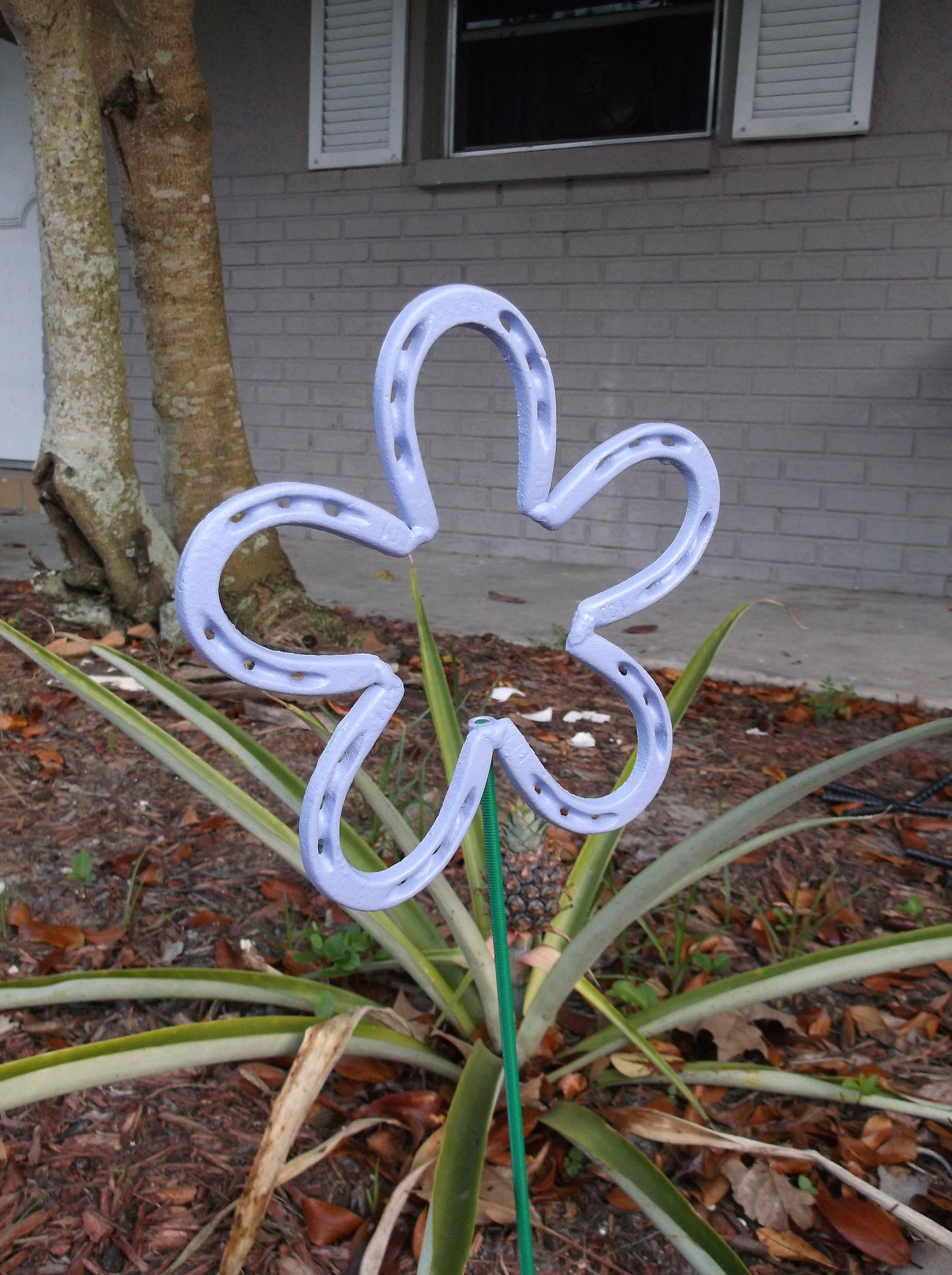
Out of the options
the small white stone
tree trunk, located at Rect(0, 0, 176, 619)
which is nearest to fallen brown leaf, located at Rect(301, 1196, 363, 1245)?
the small white stone

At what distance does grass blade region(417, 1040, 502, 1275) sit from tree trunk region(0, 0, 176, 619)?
236 cm

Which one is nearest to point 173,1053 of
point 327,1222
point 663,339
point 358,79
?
point 327,1222

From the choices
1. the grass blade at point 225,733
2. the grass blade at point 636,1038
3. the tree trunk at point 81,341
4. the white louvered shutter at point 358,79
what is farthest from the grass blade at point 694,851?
the white louvered shutter at point 358,79

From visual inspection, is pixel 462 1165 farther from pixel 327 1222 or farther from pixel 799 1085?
pixel 799 1085

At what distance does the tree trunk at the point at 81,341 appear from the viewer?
3029 mm

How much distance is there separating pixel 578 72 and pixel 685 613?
2876 mm

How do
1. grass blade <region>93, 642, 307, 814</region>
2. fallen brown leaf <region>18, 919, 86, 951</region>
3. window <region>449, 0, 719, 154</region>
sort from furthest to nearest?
window <region>449, 0, 719, 154</region> → fallen brown leaf <region>18, 919, 86, 951</region> → grass blade <region>93, 642, 307, 814</region>

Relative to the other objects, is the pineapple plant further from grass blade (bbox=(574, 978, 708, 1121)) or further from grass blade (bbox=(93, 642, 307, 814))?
grass blade (bbox=(93, 642, 307, 814))

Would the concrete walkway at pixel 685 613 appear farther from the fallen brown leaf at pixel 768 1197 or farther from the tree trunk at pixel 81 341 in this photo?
the fallen brown leaf at pixel 768 1197

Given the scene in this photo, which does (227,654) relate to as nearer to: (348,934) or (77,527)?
(348,934)

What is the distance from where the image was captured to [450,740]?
1782 mm

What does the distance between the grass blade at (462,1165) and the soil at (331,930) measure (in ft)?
0.47

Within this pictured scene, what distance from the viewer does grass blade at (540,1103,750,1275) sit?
3.81 ft

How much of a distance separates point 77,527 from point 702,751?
2020mm
